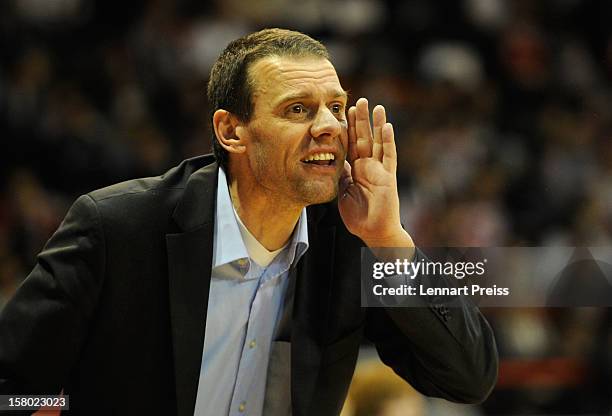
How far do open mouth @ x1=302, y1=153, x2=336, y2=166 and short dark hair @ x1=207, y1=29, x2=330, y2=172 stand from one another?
0.53 feet

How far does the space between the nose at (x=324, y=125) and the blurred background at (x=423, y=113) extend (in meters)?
0.94

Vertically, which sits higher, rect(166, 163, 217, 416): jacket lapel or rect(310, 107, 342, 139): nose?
rect(310, 107, 342, 139): nose

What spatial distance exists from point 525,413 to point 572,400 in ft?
0.49

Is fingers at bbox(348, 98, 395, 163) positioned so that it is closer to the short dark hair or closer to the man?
the man

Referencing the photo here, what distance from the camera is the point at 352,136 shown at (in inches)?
71.1

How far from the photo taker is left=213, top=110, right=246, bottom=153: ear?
1.85 metres

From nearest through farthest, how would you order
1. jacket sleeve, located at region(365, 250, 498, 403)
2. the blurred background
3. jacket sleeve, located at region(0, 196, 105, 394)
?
jacket sleeve, located at region(0, 196, 105, 394) < jacket sleeve, located at region(365, 250, 498, 403) < the blurred background

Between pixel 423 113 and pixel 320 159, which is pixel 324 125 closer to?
pixel 320 159

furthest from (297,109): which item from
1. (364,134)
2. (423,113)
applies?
(423,113)

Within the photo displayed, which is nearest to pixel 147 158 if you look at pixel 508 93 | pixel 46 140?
pixel 46 140

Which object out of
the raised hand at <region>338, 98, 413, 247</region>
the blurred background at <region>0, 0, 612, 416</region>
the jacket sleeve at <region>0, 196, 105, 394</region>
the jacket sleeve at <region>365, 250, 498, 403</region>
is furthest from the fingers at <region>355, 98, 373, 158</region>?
the blurred background at <region>0, 0, 612, 416</region>

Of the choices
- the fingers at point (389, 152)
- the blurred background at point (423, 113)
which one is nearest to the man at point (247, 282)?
the fingers at point (389, 152)

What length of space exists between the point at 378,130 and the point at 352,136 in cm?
5

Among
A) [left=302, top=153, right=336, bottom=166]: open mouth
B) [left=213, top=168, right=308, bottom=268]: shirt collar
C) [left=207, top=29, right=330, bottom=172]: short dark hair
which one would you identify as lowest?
[left=213, top=168, right=308, bottom=268]: shirt collar
